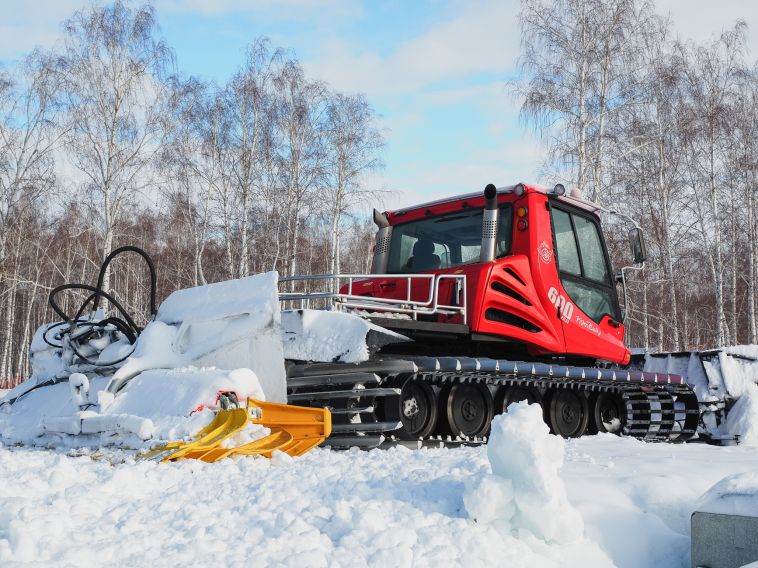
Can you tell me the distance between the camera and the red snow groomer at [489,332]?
5906 mm

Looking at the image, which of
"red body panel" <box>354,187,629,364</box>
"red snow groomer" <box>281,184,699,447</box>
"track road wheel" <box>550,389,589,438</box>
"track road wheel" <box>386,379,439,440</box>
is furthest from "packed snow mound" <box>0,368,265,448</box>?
"track road wheel" <box>550,389,589,438</box>

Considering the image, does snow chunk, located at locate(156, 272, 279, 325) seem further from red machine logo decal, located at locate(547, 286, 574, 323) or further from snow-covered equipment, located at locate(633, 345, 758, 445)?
snow-covered equipment, located at locate(633, 345, 758, 445)

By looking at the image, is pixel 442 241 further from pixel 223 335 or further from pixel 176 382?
pixel 176 382

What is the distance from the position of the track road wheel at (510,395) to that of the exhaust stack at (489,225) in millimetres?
1205

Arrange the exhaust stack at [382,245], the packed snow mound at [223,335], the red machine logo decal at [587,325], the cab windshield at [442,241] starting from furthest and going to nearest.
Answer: the exhaust stack at [382,245]
the red machine logo decal at [587,325]
the cab windshield at [442,241]
the packed snow mound at [223,335]

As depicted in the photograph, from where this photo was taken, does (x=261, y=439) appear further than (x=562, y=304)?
No

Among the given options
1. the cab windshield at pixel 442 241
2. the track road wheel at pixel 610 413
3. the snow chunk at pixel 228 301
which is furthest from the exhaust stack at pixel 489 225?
the track road wheel at pixel 610 413

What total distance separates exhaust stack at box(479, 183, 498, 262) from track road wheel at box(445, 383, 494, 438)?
1.14 meters

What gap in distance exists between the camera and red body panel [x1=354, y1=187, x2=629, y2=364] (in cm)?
669

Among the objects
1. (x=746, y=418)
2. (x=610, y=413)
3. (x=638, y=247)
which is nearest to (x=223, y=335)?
(x=638, y=247)

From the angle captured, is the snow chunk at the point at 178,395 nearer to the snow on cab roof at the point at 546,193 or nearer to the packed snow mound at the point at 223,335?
the packed snow mound at the point at 223,335

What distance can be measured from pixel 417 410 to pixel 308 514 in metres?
3.04

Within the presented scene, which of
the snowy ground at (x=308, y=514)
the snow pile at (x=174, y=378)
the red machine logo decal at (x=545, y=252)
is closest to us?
the snowy ground at (x=308, y=514)

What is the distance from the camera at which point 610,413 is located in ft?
28.0
